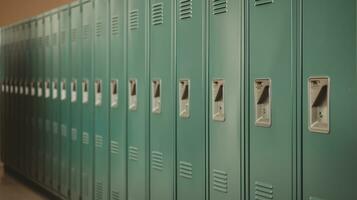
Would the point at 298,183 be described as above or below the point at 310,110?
below

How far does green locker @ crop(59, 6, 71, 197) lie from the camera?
18.1 ft

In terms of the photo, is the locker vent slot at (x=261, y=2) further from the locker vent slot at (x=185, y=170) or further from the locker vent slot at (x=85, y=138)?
the locker vent slot at (x=85, y=138)

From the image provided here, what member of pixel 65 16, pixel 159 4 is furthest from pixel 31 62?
pixel 159 4

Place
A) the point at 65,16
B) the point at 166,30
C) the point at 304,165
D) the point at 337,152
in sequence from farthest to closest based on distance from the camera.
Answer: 1. the point at 65,16
2. the point at 166,30
3. the point at 304,165
4. the point at 337,152

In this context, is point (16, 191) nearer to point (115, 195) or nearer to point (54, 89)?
point (54, 89)

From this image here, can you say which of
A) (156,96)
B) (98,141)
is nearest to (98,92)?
(98,141)

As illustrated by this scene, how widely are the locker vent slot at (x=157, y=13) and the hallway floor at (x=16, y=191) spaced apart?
3.61 m

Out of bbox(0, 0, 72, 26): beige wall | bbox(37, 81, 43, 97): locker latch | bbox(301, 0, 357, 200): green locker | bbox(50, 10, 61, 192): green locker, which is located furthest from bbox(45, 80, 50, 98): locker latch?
bbox(301, 0, 357, 200): green locker

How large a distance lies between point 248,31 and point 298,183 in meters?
0.86

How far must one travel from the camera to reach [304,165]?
7.41 feet

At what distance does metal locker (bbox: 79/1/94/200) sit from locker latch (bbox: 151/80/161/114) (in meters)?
1.36

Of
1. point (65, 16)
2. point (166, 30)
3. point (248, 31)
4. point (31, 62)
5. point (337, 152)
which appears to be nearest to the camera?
point (337, 152)

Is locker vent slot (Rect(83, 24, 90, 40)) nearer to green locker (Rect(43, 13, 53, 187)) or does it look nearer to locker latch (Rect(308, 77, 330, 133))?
green locker (Rect(43, 13, 53, 187))

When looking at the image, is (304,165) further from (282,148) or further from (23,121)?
(23,121)
